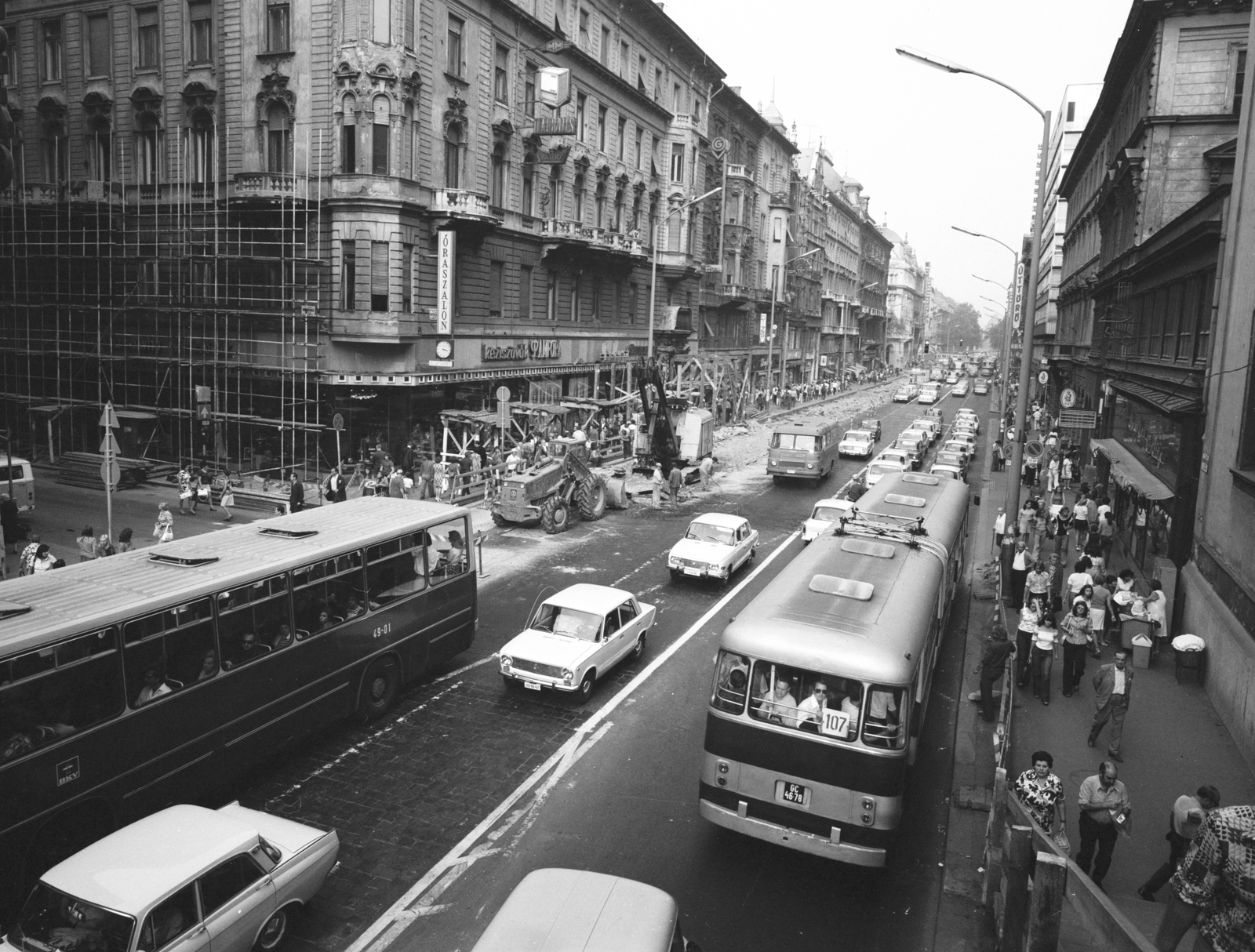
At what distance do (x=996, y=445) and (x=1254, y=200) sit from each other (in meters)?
27.4

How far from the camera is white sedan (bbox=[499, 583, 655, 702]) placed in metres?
14.0

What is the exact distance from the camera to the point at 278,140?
108 feet

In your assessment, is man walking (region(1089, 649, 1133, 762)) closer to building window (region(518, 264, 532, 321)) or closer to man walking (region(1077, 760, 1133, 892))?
man walking (region(1077, 760, 1133, 892))

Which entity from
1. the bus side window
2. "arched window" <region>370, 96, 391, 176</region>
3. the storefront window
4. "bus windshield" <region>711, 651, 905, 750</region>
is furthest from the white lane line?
"arched window" <region>370, 96, 391, 176</region>

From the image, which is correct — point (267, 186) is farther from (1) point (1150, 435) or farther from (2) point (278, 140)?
(1) point (1150, 435)

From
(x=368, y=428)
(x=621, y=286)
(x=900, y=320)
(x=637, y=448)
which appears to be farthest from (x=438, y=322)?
(x=900, y=320)

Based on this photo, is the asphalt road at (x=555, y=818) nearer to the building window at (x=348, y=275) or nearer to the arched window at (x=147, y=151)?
the building window at (x=348, y=275)

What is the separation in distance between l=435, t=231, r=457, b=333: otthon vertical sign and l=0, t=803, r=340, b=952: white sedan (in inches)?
1070

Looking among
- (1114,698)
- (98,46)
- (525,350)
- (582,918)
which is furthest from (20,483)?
(1114,698)

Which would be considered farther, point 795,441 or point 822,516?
point 795,441

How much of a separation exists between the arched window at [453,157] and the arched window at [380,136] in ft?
11.1

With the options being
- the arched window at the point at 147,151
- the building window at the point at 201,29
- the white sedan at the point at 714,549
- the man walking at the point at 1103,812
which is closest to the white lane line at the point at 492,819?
the white sedan at the point at 714,549

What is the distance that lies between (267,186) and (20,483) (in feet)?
42.8

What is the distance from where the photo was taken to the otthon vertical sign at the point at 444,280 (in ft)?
112
